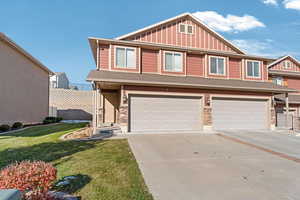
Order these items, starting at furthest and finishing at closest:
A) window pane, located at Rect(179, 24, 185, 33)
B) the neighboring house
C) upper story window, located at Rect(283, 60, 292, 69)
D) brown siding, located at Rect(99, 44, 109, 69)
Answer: the neighboring house, upper story window, located at Rect(283, 60, 292, 69), window pane, located at Rect(179, 24, 185, 33), brown siding, located at Rect(99, 44, 109, 69)

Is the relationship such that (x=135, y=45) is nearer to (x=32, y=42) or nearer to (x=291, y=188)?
(x=291, y=188)

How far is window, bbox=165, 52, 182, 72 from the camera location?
12.2 m

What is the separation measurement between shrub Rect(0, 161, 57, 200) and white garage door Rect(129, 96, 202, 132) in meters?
7.33

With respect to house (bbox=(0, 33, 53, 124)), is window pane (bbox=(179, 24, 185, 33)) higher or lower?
higher

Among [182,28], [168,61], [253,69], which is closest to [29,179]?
[168,61]

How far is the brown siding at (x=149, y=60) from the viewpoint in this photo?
11.9 m

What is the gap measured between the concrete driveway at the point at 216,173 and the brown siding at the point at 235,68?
761cm

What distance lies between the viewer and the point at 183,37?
1310 centimetres

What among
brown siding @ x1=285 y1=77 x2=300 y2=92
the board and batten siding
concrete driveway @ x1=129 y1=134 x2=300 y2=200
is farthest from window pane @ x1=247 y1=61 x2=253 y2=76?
concrete driveway @ x1=129 y1=134 x2=300 y2=200

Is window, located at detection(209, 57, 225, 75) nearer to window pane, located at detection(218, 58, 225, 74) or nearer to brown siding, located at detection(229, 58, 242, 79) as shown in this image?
window pane, located at detection(218, 58, 225, 74)

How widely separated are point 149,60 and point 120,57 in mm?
2004

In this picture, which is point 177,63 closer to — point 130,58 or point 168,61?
point 168,61

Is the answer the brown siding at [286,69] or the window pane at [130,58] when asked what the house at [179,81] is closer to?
the window pane at [130,58]

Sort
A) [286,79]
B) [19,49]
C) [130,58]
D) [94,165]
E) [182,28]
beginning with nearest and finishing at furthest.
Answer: [94,165]
[130,58]
[182,28]
[19,49]
[286,79]
